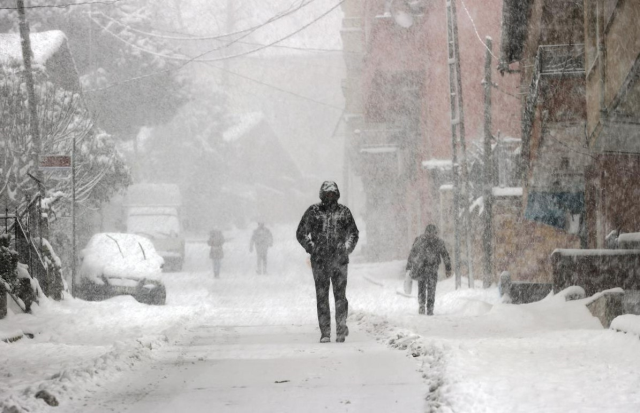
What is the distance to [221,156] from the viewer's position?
6262 centimetres

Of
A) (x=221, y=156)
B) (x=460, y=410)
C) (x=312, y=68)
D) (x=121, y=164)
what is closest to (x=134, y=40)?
(x=121, y=164)

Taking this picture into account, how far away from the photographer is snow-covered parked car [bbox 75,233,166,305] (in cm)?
1908

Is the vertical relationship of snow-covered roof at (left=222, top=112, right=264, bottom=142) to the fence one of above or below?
above

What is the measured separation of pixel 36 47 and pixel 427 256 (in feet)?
52.6

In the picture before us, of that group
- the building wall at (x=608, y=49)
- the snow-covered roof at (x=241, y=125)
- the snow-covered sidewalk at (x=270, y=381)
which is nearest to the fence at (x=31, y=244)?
the snow-covered sidewalk at (x=270, y=381)

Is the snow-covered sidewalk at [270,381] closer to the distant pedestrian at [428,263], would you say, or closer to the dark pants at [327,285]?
the dark pants at [327,285]

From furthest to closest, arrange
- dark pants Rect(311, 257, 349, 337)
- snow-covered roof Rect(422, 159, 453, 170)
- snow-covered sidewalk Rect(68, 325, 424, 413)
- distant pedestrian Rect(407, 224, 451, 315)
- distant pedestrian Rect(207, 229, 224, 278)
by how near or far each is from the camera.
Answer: distant pedestrian Rect(207, 229, 224, 278), snow-covered roof Rect(422, 159, 453, 170), distant pedestrian Rect(407, 224, 451, 315), dark pants Rect(311, 257, 349, 337), snow-covered sidewalk Rect(68, 325, 424, 413)

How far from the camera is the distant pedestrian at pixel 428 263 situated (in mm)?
16172

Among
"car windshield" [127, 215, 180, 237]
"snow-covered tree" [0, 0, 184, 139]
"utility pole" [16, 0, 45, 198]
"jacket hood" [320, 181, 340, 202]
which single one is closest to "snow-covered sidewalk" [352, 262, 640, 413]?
"jacket hood" [320, 181, 340, 202]

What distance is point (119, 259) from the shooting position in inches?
774

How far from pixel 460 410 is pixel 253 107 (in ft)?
235

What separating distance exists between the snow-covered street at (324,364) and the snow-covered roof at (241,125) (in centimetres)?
5096

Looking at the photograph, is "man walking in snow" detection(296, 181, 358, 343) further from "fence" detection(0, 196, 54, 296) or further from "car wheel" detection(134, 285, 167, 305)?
"car wheel" detection(134, 285, 167, 305)

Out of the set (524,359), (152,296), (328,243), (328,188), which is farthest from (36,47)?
(524,359)
